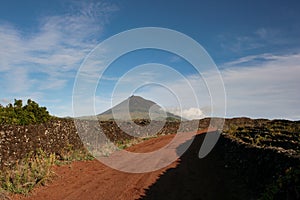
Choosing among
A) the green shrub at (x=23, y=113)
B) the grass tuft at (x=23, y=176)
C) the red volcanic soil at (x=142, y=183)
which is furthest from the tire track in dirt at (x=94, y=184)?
the green shrub at (x=23, y=113)

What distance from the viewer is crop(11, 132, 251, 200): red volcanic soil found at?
10328 millimetres

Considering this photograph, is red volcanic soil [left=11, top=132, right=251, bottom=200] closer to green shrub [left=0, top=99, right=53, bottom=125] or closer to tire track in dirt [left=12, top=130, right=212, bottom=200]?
tire track in dirt [left=12, top=130, right=212, bottom=200]

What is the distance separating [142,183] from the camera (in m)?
11.7

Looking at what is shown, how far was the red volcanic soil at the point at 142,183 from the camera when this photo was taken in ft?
33.9

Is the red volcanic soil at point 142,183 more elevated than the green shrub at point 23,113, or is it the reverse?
the green shrub at point 23,113

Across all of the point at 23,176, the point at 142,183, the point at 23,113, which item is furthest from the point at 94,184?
the point at 23,113

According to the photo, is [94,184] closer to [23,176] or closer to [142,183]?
[142,183]

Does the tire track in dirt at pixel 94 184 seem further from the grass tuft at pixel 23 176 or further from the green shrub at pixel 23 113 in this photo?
the green shrub at pixel 23 113

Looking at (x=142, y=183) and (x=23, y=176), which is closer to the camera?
(x=142, y=183)

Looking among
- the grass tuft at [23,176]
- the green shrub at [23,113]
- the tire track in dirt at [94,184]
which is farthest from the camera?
the green shrub at [23,113]

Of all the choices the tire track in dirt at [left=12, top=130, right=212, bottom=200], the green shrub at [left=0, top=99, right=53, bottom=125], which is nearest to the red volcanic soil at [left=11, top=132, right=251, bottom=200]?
the tire track in dirt at [left=12, top=130, right=212, bottom=200]

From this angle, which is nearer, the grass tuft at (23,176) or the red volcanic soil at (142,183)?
the red volcanic soil at (142,183)

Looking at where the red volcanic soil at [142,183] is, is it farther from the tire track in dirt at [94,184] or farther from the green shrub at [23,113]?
the green shrub at [23,113]

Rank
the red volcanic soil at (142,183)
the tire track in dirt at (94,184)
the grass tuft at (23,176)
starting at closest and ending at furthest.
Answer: the red volcanic soil at (142,183), the tire track in dirt at (94,184), the grass tuft at (23,176)
